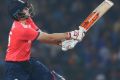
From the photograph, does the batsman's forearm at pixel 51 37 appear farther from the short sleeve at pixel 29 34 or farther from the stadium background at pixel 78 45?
the stadium background at pixel 78 45

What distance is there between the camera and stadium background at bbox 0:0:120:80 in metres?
17.1

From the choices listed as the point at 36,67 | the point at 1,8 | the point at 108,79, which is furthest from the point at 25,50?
the point at 1,8

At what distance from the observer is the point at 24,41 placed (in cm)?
1129

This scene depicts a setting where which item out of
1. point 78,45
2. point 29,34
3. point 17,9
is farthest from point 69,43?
point 78,45

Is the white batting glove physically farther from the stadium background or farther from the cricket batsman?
the stadium background

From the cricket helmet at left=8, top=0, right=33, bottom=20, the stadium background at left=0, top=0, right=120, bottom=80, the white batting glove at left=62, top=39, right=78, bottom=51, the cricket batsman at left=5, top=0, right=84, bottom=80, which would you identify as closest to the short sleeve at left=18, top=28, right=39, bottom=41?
the cricket batsman at left=5, top=0, right=84, bottom=80

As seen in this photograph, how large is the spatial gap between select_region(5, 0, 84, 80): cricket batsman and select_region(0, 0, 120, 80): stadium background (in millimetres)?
5315

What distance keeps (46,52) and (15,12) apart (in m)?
6.45

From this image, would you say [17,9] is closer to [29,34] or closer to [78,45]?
[29,34]

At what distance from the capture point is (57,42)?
11.6m

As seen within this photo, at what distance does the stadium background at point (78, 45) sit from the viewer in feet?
56.0

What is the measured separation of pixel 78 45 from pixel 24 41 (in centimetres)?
678

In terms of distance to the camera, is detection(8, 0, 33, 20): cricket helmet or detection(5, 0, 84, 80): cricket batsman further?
detection(8, 0, 33, 20): cricket helmet

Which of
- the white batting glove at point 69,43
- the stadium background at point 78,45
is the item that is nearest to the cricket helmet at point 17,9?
the white batting glove at point 69,43
